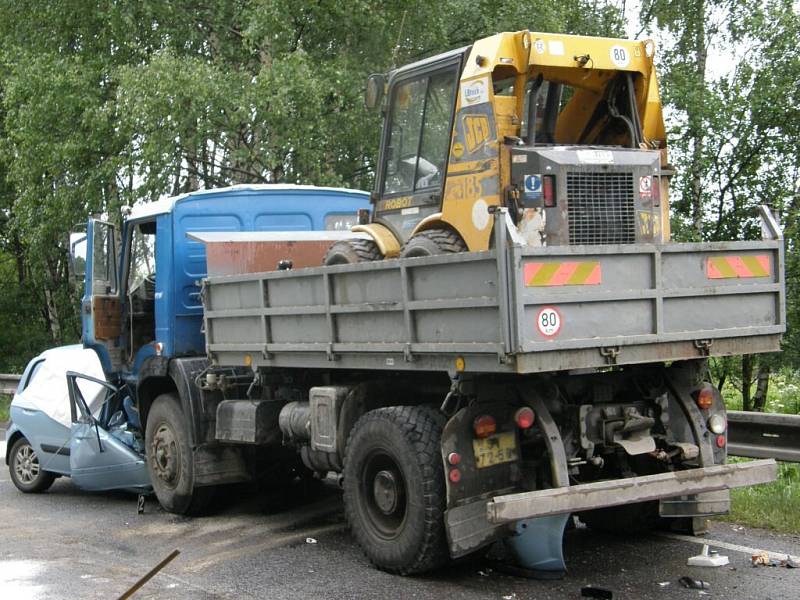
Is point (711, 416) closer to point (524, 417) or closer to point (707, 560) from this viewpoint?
point (707, 560)

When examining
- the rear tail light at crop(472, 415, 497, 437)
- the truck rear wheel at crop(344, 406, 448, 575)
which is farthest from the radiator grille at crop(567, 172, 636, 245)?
the truck rear wheel at crop(344, 406, 448, 575)

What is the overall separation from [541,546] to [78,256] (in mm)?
5694

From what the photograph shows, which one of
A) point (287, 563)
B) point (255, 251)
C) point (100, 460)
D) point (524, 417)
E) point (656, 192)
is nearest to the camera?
point (524, 417)

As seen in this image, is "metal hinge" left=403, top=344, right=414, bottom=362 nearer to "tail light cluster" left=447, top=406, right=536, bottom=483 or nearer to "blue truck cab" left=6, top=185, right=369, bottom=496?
"tail light cluster" left=447, top=406, right=536, bottom=483

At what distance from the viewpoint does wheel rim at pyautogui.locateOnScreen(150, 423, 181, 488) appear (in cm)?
860

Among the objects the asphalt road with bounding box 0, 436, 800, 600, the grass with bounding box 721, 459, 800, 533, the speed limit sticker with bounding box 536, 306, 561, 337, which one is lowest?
the asphalt road with bounding box 0, 436, 800, 600

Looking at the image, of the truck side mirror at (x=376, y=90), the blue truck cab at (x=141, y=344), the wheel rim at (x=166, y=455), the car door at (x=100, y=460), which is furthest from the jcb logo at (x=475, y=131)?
the car door at (x=100, y=460)

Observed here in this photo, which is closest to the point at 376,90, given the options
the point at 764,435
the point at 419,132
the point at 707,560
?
the point at 419,132

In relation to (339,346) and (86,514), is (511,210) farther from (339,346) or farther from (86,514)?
(86,514)

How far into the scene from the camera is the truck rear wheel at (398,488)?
6117mm

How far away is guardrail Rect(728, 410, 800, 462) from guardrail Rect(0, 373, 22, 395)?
1303 cm

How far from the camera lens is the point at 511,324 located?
5.42 m

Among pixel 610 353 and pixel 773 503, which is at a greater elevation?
pixel 610 353

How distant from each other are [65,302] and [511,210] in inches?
763
